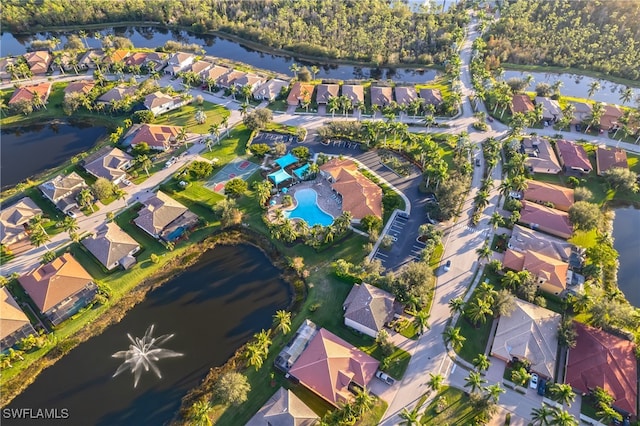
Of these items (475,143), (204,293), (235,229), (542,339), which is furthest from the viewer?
(475,143)

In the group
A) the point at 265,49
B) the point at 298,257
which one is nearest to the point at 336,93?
the point at 265,49

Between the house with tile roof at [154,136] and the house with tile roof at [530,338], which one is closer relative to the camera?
the house with tile roof at [530,338]

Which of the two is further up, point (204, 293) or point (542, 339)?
point (542, 339)

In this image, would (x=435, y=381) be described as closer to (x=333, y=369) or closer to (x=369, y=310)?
(x=369, y=310)

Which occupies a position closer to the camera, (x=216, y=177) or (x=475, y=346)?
(x=475, y=346)

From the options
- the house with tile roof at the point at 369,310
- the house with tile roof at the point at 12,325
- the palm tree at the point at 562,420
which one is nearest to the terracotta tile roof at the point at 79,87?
the house with tile roof at the point at 12,325

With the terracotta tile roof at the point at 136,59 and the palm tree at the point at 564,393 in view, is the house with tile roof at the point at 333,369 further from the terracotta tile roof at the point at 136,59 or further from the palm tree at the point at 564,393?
the terracotta tile roof at the point at 136,59

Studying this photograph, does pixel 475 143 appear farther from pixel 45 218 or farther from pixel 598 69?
pixel 45 218

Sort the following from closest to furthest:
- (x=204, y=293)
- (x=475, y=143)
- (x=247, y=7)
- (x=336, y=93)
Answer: (x=204, y=293)
(x=475, y=143)
(x=336, y=93)
(x=247, y=7)
